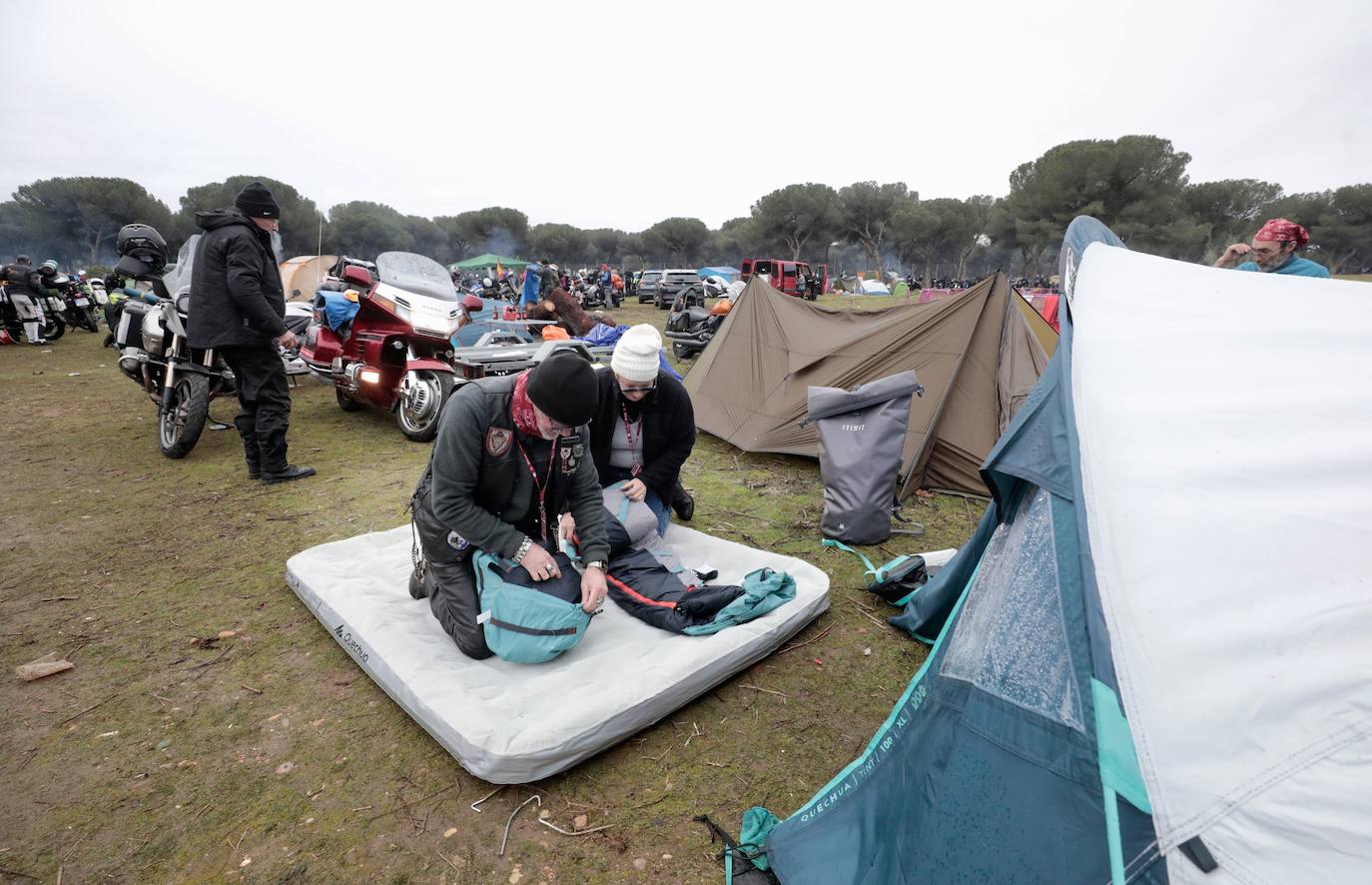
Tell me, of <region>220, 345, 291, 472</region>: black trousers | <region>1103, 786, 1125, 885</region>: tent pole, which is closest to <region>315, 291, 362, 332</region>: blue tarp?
<region>220, 345, 291, 472</region>: black trousers

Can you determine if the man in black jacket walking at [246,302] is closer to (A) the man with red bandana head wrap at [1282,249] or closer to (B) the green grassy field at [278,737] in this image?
(B) the green grassy field at [278,737]

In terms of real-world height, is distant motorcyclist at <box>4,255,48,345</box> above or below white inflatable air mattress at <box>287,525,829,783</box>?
below

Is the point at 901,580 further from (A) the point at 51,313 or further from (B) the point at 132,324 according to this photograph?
(A) the point at 51,313

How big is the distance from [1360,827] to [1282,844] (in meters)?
0.10

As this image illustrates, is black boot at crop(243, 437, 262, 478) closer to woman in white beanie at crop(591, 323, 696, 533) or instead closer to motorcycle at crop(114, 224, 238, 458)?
motorcycle at crop(114, 224, 238, 458)

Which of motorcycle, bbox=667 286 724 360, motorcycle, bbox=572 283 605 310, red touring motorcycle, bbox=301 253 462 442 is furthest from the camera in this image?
motorcycle, bbox=572 283 605 310

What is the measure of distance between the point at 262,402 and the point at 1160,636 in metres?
5.01

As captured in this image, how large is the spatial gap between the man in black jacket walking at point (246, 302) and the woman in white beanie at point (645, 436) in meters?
2.51

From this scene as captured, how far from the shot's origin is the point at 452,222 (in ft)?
193

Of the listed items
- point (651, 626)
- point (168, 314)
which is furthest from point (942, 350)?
point (168, 314)

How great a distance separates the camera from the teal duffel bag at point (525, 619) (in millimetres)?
2250

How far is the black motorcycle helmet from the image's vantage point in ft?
17.7

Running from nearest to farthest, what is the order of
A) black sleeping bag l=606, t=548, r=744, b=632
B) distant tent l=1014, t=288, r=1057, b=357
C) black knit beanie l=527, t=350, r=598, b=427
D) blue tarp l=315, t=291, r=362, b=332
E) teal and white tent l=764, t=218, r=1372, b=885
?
teal and white tent l=764, t=218, r=1372, b=885 → black knit beanie l=527, t=350, r=598, b=427 → black sleeping bag l=606, t=548, r=744, b=632 → distant tent l=1014, t=288, r=1057, b=357 → blue tarp l=315, t=291, r=362, b=332

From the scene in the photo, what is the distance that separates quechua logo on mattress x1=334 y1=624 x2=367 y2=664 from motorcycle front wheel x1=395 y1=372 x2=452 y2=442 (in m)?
3.27
